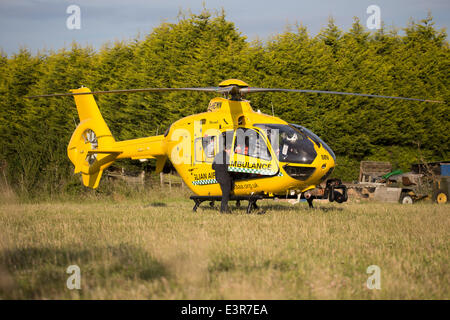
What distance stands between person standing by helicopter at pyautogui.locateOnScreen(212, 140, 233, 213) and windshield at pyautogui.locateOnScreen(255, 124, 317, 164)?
1103 mm

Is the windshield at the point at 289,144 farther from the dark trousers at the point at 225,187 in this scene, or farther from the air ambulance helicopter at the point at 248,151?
the dark trousers at the point at 225,187

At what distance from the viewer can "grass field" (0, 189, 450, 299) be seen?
194 inches

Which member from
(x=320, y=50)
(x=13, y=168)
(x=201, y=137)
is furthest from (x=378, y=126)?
(x=13, y=168)

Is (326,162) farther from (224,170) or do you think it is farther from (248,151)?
(224,170)

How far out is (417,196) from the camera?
18344mm

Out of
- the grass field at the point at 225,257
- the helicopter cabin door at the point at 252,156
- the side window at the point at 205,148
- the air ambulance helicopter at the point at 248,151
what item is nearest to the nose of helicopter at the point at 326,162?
the air ambulance helicopter at the point at 248,151

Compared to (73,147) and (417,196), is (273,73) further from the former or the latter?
(73,147)

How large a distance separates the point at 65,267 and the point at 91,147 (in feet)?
31.9

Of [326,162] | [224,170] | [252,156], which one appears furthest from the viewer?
[224,170]

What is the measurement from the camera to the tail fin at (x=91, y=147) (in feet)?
50.2

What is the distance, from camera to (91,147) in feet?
50.5

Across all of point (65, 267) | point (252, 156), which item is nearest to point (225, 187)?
point (252, 156)

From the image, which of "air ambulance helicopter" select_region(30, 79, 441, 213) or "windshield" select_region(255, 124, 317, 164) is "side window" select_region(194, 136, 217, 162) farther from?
"windshield" select_region(255, 124, 317, 164)

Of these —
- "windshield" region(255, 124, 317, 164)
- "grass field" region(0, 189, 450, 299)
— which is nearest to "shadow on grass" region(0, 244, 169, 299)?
"grass field" region(0, 189, 450, 299)
